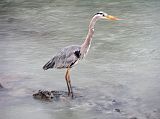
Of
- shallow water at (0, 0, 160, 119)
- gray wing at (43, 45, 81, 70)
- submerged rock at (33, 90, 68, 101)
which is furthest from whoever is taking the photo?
gray wing at (43, 45, 81, 70)

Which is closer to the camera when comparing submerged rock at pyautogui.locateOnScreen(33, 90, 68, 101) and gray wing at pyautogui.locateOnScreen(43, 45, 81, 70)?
submerged rock at pyautogui.locateOnScreen(33, 90, 68, 101)

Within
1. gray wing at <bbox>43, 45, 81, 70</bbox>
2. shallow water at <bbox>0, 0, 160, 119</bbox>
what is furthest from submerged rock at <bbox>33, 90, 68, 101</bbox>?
gray wing at <bbox>43, 45, 81, 70</bbox>

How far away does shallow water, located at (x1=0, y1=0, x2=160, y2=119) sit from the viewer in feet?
32.6

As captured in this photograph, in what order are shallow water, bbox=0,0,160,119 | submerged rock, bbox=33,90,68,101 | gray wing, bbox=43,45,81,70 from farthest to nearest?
gray wing, bbox=43,45,81,70, submerged rock, bbox=33,90,68,101, shallow water, bbox=0,0,160,119

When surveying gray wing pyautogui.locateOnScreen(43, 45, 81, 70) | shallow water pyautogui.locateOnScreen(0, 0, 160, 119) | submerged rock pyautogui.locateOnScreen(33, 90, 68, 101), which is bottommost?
shallow water pyautogui.locateOnScreen(0, 0, 160, 119)

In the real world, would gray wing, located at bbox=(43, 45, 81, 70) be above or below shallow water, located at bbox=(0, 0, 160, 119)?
above

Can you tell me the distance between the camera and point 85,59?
44.8 feet

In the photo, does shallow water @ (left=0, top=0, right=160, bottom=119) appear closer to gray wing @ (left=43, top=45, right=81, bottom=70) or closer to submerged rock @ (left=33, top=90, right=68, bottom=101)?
submerged rock @ (left=33, top=90, right=68, bottom=101)

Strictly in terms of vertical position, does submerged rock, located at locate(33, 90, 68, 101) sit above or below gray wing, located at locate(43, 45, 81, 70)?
below

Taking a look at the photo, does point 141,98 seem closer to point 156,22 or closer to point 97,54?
point 97,54

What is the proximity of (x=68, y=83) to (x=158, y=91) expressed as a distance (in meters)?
2.01

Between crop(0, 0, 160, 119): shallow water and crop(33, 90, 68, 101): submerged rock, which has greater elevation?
crop(33, 90, 68, 101): submerged rock

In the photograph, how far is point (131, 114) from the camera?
31.1 feet

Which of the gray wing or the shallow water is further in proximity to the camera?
the gray wing
